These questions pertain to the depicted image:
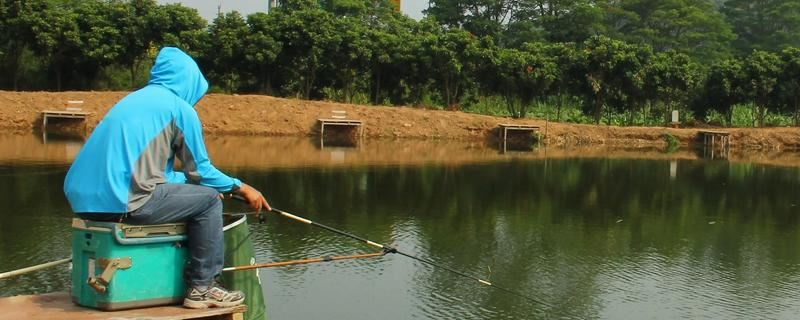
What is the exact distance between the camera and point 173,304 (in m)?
3.81

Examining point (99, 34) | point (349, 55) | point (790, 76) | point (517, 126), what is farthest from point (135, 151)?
point (790, 76)

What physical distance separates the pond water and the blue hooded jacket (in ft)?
8.89

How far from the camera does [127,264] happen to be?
3629 millimetres

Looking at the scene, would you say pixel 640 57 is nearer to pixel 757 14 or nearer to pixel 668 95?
pixel 668 95

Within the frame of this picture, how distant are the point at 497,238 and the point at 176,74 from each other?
628 cm

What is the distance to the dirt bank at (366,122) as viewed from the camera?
2617cm

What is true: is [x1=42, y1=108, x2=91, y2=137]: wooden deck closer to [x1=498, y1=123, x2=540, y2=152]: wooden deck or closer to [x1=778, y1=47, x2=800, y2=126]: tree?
[x1=498, y1=123, x2=540, y2=152]: wooden deck

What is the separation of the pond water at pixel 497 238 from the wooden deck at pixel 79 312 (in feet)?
8.18

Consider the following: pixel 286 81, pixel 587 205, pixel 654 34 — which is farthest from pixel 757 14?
pixel 587 205

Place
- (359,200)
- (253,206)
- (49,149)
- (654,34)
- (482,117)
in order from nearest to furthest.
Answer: (253,206), (359,200), (49,149), (482,117), (654,34)

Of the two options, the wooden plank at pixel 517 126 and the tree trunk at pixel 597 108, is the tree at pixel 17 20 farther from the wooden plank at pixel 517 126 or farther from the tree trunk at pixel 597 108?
the tree trunk at pixel 597 108

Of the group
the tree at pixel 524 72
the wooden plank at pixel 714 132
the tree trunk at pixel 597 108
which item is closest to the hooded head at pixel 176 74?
the tree at pixel 524 72

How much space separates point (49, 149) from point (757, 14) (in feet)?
146

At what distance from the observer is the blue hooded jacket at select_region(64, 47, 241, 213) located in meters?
3.59
